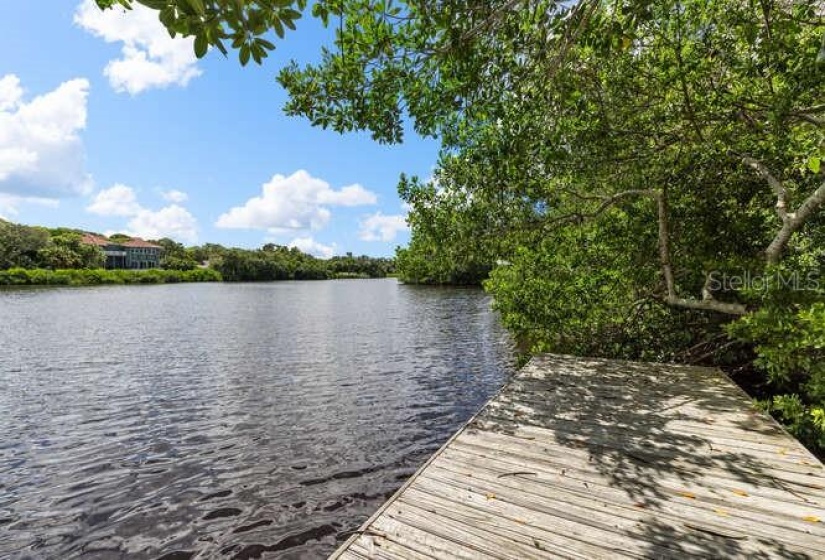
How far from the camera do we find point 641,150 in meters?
8.00

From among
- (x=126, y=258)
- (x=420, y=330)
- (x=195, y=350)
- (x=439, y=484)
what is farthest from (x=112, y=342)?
(x=126, y=258)

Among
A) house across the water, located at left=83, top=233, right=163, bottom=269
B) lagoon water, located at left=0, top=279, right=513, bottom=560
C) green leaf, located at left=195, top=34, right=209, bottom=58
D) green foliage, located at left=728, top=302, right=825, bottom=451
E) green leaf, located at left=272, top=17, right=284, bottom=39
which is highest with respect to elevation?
house across the water, located at left=83, top=233, right=163, bottom=269

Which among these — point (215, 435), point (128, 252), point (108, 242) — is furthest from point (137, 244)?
point (215, 435)

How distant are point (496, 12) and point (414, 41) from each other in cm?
114

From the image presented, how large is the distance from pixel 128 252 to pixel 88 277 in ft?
145

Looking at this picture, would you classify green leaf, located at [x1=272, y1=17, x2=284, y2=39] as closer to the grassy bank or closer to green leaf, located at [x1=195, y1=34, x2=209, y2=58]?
green leaf, located at [x1=195, y1=34, x2=209, y2=58]

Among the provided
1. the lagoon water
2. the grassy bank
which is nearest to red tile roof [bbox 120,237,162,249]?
the grassy bank

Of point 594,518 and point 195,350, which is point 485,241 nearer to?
point 594,518

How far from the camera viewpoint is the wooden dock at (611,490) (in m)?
3.07

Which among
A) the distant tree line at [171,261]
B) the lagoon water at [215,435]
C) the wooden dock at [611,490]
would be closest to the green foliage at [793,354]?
the wooden dock at [611,490]

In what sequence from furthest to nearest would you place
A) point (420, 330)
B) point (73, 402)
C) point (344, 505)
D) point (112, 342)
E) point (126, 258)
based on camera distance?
point (126, 258), point (420, 330), point (112, 342), point (73, 402), point (344, 505)

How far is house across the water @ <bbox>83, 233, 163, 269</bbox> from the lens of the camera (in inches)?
4178

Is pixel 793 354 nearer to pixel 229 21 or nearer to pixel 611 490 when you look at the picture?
pixel 611 490

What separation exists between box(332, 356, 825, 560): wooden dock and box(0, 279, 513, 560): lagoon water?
8.29 feet
